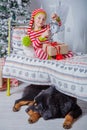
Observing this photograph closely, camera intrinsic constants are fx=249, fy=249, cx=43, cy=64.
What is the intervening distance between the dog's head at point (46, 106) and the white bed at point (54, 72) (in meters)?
0.13

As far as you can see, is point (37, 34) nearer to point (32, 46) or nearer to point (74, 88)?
point (32, 46)

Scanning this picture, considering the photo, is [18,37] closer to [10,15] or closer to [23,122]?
[10,15]

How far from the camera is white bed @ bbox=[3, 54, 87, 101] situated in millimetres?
1954

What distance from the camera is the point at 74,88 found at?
77.5 inches

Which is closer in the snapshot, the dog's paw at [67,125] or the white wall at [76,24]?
the dog's paw at [67,125]

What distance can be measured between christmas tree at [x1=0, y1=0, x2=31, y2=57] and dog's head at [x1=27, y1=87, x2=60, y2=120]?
1.17 metres

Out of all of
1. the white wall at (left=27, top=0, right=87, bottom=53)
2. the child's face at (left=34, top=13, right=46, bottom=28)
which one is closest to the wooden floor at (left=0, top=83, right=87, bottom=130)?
the child's face at (left=34, top=13, right=46, bottom=28)

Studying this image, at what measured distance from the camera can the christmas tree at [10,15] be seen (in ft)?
10.2

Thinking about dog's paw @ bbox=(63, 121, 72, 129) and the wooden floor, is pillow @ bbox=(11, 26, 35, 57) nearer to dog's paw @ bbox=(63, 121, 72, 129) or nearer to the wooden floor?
the wooden floor

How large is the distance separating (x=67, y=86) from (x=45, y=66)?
0.33m

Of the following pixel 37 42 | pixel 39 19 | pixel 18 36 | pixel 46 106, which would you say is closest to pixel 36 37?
pixel 37 42

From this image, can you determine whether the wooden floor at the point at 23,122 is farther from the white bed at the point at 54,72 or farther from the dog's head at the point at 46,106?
the white bed at the point at 54,72

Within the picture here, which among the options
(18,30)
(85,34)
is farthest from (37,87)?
(85,34)

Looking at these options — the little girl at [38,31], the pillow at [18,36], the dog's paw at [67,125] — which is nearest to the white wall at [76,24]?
the pillow at [18,36]
